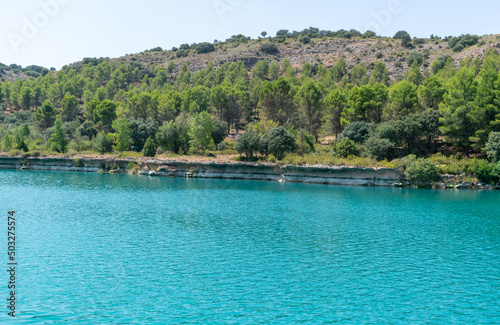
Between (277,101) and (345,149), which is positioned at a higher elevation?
(277,101)

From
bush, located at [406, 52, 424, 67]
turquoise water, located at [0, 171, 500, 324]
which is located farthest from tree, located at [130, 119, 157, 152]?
bush, located at [406, 52, 424, 67]

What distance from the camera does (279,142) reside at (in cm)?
7256

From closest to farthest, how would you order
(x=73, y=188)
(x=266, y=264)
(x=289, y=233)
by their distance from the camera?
(x=266, y=264) < (x=289, y=233) < (x=73, y=188)

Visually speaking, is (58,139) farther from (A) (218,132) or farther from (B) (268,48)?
(B) (268,48)

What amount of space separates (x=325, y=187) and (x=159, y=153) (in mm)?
35830

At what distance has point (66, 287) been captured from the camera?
1905cm

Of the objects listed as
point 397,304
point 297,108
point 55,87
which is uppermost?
point 55,87

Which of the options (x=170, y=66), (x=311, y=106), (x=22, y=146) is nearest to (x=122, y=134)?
(x=22, y=146)

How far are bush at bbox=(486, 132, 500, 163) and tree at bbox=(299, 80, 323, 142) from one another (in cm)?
3375

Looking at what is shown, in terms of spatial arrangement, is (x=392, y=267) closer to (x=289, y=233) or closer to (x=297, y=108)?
(x=289, y=233)

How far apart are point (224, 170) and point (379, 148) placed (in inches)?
1014

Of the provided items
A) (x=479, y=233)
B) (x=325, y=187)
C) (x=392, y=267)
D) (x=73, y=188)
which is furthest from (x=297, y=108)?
(x=392, y=267)

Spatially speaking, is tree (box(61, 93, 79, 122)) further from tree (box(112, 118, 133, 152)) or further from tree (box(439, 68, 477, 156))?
tree (box(439, 68, 477, 156))

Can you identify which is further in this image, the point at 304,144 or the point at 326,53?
the point at 326,53
